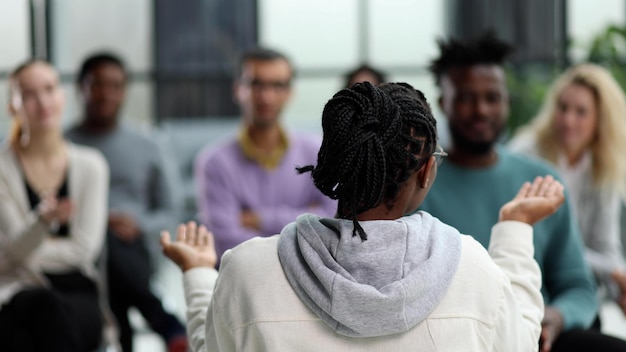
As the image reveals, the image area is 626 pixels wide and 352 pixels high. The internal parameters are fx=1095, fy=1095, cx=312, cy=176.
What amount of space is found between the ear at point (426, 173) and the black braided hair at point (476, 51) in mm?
1112

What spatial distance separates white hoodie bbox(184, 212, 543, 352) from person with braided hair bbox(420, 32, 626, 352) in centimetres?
69

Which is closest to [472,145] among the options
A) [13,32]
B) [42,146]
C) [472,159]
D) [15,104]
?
[472,159]

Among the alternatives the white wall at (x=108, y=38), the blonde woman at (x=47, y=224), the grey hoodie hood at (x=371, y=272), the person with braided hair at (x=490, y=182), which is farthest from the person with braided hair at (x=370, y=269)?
the white wall at (x=108, y=38)

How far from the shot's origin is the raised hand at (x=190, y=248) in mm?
1853

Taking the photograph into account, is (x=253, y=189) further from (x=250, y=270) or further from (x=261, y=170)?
(x=250, y=270)

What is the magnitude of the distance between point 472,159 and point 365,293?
1.15 m

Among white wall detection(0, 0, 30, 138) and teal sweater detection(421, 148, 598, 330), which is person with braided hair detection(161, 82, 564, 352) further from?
white wall detection(0, 0, 30, 138)

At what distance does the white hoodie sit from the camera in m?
1.48

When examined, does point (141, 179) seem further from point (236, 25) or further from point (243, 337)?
point (236, 25)

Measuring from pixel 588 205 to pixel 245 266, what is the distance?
202 centimetres

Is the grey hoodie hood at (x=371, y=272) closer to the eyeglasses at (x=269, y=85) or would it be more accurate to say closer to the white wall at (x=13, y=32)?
the eyeglasses at (x=269, y=85)

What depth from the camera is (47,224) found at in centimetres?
313

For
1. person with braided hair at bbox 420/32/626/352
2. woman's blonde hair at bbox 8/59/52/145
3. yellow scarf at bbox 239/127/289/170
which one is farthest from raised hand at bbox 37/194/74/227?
person with braided hair at bbox 420/32/626/352

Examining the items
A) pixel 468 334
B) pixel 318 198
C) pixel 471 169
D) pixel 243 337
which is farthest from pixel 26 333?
pixel 468 334
